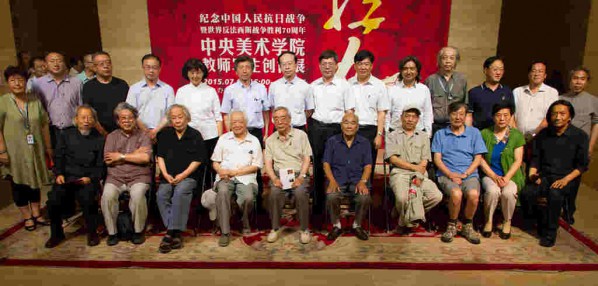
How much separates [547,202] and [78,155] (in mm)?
4174

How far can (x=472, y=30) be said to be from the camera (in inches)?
231

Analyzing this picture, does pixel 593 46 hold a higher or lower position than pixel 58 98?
higher

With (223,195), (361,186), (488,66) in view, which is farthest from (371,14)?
(223,195)

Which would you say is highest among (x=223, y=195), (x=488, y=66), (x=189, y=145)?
(x=488, y=66)

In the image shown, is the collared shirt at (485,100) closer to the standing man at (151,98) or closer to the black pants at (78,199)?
the standing man at (151,98)

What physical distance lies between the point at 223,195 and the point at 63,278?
4.42 feet

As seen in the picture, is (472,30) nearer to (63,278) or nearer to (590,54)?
(590,54)

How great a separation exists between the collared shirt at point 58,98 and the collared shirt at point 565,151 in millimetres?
4504

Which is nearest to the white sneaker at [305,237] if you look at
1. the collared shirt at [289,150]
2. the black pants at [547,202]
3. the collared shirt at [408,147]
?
the collared shirt at [289,150]

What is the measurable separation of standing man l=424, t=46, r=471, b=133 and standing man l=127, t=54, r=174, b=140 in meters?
2.67

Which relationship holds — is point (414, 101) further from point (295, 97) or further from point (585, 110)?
point (585, 110)

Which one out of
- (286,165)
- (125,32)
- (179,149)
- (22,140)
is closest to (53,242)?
(22,140)

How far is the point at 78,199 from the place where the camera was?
351 cm

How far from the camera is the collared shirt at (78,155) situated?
11.7 feet
